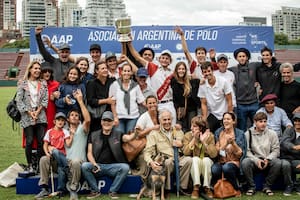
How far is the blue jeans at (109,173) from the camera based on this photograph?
5.64 meters

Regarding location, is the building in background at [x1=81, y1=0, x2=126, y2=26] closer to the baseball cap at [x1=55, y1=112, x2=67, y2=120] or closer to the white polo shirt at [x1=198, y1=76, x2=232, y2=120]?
the white polo shirt at [x1=198, y1=76, x2=232, y2=120]

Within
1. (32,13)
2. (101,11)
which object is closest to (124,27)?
(101,11)

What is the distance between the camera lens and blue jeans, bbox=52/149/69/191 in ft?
18.5

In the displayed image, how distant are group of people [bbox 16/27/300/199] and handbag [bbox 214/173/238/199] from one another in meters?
0.09

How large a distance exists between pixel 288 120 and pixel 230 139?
1103 mm

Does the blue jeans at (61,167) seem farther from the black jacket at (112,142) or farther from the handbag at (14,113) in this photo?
the handbag at (14,113)

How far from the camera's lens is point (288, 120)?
613 centimetres

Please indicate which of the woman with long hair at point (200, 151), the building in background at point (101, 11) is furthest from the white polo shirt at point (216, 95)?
the building in background at point (101, 11)

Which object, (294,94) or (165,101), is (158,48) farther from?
(294,94)

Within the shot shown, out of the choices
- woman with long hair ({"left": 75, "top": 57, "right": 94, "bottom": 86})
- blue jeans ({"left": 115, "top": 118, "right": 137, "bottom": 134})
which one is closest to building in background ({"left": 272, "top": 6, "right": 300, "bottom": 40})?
woman with long hair ({"left": 75, "top": 57, "right": 94, "bottom": 86})

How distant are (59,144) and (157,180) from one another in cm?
139

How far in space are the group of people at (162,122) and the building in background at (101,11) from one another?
68554mm

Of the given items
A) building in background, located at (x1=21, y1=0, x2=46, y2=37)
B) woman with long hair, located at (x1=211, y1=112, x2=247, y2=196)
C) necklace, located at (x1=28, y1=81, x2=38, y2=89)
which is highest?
building in background, located at (x1=21, y1=0, x2=46, y2=37)

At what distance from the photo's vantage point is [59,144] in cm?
577
